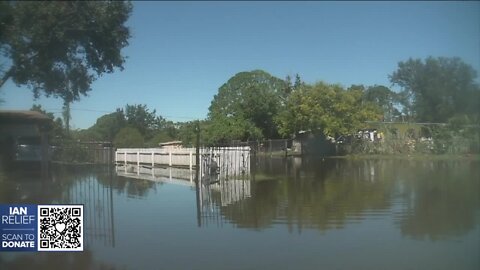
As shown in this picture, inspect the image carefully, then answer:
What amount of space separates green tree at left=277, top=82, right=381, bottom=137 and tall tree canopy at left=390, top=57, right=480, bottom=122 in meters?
17.8

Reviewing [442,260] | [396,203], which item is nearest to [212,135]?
[396,203]

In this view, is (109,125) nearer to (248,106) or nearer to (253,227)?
(253,227)

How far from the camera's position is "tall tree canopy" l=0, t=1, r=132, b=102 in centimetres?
478

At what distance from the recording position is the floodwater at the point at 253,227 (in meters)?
5.45

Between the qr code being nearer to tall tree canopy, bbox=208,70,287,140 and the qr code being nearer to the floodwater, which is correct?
the floodwater

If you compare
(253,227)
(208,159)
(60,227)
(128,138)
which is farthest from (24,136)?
(208,159)

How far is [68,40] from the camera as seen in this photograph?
5.01m

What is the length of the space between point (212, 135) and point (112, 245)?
9577 millimetres

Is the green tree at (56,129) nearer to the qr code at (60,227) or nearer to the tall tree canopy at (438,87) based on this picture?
the qr code at (60,227)

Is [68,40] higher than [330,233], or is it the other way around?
[68,40]

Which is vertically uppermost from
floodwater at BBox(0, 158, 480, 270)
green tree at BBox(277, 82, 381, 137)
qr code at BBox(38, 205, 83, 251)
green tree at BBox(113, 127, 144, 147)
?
green tree at BBox(277, 82, 381, 137)

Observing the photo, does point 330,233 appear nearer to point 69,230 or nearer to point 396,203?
point 396,203

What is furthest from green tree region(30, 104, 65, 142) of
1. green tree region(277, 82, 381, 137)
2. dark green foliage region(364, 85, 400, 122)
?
green tree region(277, 82, 381, 137)

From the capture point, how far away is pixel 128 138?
774 cm
